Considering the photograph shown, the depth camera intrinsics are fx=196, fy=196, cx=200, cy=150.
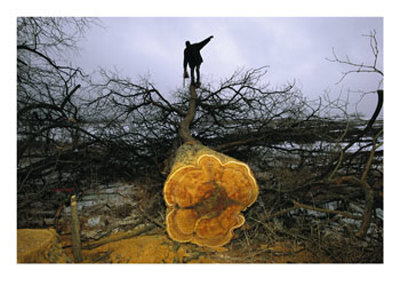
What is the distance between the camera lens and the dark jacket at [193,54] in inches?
98.3

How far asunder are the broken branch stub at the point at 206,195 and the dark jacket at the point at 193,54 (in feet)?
4.95

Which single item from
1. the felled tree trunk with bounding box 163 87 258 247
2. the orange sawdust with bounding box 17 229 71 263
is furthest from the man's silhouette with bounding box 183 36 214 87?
the orange sawdust with bounding box 17 229 71 263

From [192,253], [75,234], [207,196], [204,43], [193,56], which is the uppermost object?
[204,43]

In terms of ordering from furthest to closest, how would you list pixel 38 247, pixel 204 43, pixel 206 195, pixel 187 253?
pixel 204 43 → pixel 187 253 → pixel 206 195 → pixel 38 247

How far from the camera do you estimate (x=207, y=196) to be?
1.67 metres

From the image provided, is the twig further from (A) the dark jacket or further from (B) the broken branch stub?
(A) the dark jacket

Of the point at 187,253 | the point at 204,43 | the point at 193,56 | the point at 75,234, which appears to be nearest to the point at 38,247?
the point at 75,234

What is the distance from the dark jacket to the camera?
8.19ft

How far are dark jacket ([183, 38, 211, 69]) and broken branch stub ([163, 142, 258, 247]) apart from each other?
4.95 feet

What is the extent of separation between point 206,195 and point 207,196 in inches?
0.5

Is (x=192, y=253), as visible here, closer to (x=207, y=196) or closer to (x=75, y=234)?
(x=207, y=196)

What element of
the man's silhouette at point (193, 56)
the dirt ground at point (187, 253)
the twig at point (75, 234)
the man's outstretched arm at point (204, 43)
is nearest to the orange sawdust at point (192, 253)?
the dirt ground at point (187, 253)

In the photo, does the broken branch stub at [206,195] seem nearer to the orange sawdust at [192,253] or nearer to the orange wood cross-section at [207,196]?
the orange wood cross-section at [207,196]
